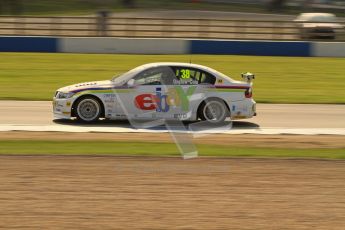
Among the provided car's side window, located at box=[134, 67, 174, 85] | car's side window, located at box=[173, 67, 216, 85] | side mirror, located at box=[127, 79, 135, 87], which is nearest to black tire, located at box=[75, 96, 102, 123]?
side mirror, located at box=[127, 79, 135, 87]

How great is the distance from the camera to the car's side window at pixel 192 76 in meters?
15.1

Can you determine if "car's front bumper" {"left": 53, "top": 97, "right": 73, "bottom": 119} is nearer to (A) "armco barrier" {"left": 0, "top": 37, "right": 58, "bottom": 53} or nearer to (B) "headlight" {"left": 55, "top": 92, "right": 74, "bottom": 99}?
(B) "headlight" {"left": 55, "top": 92, "right": 74, "bottom": 99}

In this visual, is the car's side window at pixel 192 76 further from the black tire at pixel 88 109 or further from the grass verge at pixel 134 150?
the grass verge at pixel 134 150

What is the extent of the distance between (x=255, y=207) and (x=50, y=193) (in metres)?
2.59

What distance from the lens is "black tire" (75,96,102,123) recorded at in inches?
594

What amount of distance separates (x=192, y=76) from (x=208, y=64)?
1185 centimetres

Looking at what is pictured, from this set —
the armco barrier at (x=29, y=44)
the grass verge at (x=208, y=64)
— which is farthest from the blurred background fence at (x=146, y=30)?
the grass verge at (x=208, y=64)

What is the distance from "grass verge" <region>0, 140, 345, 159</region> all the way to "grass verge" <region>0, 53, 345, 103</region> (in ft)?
21.1

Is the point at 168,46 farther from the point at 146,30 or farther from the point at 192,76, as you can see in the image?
the point at 192,76

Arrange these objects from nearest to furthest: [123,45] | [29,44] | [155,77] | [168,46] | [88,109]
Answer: [155,77] → [88,109] → [29,44] → [168,46] → [123,45]

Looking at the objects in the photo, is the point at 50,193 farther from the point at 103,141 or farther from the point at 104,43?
the point at 104,43

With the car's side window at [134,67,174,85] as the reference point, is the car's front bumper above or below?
below

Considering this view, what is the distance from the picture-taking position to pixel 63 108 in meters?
15.1

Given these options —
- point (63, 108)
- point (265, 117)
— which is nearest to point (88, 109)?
point (63, 108)
